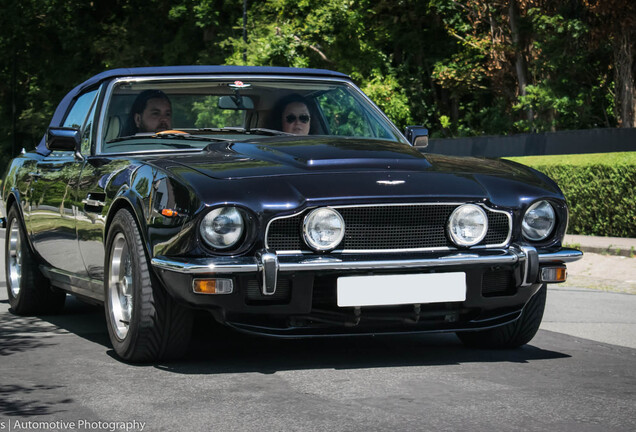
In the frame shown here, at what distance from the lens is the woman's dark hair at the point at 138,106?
6.85m

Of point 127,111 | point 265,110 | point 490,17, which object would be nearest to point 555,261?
point 265,110

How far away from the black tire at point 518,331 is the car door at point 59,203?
2359 mm

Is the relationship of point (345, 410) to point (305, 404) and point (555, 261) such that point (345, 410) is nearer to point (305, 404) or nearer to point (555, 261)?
point (305, 404)

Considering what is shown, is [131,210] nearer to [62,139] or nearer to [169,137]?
[169,137]

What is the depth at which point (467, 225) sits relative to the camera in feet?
18.6

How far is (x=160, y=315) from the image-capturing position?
5.60 meters

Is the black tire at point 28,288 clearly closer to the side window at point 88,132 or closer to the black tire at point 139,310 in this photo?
the side window at point 88,132

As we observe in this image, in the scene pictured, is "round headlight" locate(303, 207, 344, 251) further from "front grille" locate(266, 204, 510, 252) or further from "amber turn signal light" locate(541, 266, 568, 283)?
"amber turn signal light" locate(541, 266, 568, 283)

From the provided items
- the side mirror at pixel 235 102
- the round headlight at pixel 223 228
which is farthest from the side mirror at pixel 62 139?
the round headlight at pixel 223 228

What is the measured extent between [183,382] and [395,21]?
101 ft

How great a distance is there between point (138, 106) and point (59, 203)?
0.82m

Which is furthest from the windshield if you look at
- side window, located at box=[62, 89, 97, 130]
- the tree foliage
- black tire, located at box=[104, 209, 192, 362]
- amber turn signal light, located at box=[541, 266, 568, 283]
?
the tree foliage

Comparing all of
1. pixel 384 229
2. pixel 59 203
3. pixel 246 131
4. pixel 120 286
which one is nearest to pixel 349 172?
pixel 384 229

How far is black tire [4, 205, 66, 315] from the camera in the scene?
26.1 feet
